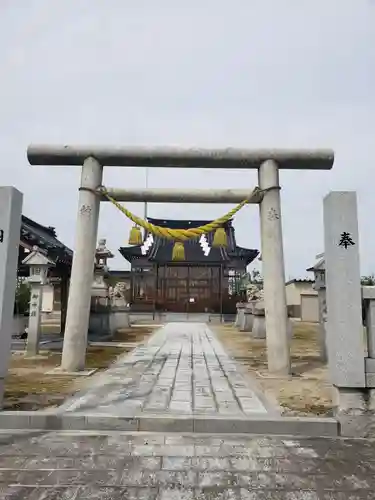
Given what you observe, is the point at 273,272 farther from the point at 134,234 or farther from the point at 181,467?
the point at 181,467

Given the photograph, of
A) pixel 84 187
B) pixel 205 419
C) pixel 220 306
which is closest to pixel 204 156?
pixel 84 187

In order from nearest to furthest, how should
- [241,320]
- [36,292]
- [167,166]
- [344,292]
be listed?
[344,292] < [167,166] < [36,292] < [241,320]

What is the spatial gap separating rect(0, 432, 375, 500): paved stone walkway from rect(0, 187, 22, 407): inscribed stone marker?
3.83 ft

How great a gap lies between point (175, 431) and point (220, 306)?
3299 cm

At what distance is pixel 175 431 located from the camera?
4.97m

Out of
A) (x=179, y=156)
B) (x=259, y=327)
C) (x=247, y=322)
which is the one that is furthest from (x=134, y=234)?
(x=247, y=322)

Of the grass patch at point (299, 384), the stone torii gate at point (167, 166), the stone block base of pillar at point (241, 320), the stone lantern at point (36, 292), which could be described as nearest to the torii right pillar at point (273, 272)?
the stone torii gate at point (167, 166)

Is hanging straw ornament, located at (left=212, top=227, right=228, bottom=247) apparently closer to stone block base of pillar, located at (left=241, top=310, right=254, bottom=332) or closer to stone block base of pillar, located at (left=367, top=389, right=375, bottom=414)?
stone block base of pillar, located at (left=367, top=389, right=375, bottom=414)

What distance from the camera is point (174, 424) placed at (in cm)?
501

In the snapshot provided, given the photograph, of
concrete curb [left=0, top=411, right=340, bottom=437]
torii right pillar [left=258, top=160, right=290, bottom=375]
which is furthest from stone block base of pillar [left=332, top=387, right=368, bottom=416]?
torii right pillar [left=258, top=160, right=290, bottom=375]

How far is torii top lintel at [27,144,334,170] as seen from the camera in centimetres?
908

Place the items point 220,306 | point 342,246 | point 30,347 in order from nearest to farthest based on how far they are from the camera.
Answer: point 342,246, point 30,347, point 220,306

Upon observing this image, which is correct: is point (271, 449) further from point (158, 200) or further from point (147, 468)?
point (158, 200)

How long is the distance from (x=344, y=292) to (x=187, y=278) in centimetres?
3421
